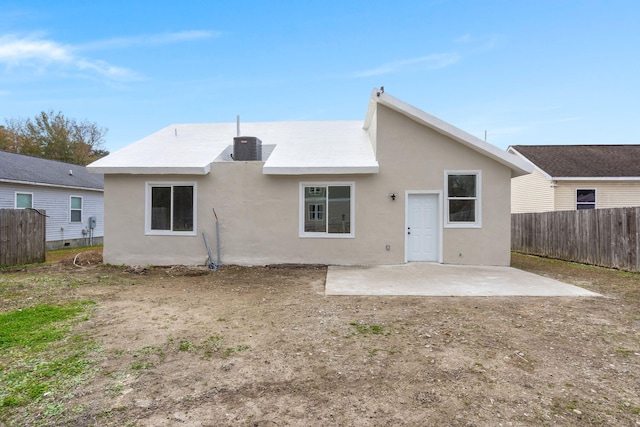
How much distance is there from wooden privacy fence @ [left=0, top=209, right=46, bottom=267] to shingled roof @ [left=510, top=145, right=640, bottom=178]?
19.4 m

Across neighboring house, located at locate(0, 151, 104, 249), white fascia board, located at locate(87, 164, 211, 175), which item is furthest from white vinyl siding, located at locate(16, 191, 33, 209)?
white fascia board, located at locate(87, 164, 211, 175)

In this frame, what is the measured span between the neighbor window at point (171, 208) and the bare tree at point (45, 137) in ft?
80.4

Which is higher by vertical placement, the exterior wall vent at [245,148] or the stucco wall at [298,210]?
the exterior wall vent at [245,148]

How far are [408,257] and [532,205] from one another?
10.2 metres

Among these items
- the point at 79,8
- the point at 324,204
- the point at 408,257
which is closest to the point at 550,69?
the point at 408,257

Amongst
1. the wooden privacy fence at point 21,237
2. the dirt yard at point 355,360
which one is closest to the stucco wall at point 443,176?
the dirt yard at point 355,360

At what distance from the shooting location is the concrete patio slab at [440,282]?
6461 mm

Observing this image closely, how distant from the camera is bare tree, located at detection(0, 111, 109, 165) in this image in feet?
89.6

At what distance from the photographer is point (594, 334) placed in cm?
430

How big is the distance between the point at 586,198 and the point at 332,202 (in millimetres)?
12349

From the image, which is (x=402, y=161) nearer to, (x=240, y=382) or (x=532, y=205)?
(x=240, y=382)

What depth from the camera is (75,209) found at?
54.2 feet

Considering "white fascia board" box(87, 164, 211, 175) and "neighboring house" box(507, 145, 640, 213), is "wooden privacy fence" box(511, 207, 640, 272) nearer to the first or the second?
"neighboring house" box(507, 145, 640, 213)

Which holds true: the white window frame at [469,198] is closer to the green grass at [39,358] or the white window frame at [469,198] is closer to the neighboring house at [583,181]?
the neighboring house at [583,181]
